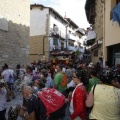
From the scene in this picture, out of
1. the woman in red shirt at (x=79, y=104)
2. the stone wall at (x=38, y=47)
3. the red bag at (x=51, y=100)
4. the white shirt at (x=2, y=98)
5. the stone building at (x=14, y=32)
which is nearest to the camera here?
the red bag at (x=51, y=100)

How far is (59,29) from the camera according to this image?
36.1 metres

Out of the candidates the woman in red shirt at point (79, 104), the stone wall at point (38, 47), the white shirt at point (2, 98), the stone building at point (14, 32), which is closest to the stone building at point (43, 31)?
the stone wall at point (38, 47)

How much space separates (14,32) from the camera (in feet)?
56.9

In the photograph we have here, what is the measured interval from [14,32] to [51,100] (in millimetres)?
14383

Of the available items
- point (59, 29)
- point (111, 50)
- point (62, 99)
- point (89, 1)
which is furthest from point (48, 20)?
point (62, 99)

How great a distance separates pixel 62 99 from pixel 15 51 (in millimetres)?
14294

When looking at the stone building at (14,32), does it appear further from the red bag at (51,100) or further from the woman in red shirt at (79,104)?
the red bag at (51,100)

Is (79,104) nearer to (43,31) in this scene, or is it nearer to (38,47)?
(43,31)

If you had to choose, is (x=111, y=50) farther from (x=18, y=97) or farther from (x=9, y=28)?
(x=9, y=28)

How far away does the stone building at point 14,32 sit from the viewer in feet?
51.0

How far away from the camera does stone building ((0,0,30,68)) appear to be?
51.0 ft

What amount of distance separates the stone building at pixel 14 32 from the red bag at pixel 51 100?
12121 millimetres

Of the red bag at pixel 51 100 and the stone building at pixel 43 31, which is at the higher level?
the stone building at pixel 43 31

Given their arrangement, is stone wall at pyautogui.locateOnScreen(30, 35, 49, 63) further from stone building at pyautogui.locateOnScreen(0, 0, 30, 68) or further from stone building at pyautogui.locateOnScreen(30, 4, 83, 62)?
stone building at pyautogui.locateOnScreen(0, 0, 30, 68)
